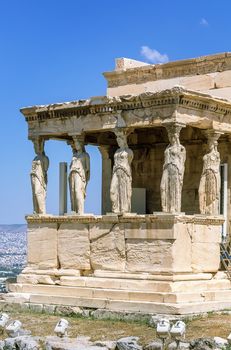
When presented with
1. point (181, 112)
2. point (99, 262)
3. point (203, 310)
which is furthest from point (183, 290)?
point (181, 112)

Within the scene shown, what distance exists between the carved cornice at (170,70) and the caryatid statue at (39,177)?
281 centimetres

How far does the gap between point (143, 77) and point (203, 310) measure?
6258mm

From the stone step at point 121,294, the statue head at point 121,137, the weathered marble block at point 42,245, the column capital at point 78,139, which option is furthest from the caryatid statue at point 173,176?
the weathered marble block at point 42,245

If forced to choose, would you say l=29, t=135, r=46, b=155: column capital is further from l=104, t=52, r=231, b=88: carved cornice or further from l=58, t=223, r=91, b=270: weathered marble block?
l=104, t=52, r=231, b=88: carved cornice

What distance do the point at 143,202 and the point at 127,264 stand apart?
2775 millimetres

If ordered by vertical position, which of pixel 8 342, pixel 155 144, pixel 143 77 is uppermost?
pixel 143 77

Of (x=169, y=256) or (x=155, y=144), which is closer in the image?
(x=169, y=256)

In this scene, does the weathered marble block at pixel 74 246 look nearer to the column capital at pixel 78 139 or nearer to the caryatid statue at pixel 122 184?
the caryatid statue at pixel 122 184

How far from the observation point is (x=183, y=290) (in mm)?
18219

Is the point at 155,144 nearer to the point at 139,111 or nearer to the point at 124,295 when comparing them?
the point at 139,111

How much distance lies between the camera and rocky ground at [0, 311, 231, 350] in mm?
15116

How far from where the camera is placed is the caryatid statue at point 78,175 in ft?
65.2

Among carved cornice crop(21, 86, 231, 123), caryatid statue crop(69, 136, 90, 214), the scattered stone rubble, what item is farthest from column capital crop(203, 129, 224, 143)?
the scattered stone rubble

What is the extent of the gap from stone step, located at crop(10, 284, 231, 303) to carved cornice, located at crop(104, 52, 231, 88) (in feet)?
15.9
